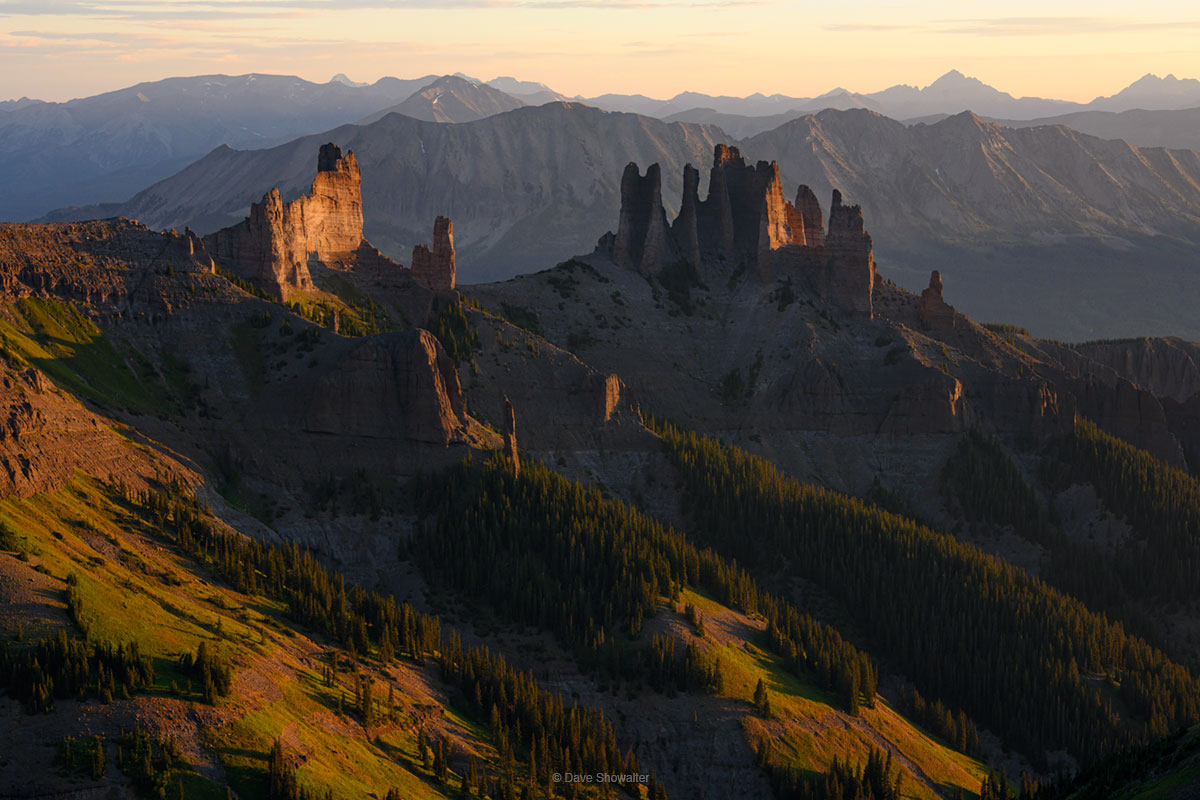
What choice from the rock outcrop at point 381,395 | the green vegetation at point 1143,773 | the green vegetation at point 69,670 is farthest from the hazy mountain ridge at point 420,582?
the green vegetation at point 1143,773

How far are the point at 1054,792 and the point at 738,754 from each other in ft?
112

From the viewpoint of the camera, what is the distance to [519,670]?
14988 cm

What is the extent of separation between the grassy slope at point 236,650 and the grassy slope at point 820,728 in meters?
30.0

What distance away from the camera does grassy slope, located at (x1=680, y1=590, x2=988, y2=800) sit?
5669 inches

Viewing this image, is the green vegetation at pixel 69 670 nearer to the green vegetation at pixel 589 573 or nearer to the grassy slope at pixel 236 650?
the grassy slope at pixel 236 650

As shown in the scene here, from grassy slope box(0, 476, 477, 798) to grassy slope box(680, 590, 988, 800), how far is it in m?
30.0

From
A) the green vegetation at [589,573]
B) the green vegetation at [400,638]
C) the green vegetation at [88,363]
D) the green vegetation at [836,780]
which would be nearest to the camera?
the green vegetation at [400,638]

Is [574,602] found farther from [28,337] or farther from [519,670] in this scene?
[28,337]

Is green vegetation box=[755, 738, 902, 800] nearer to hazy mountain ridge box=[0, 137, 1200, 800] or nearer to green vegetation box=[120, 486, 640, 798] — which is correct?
hazy mountain ridge box=[0, 137, 1200, 800]

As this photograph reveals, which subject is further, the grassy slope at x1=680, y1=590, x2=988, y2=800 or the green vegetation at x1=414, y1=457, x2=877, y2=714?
the green vegetation at x1=414, y1=457, x2=877, y2=714

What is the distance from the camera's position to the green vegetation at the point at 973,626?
16700 cm

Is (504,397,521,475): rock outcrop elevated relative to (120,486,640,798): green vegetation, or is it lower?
elevated

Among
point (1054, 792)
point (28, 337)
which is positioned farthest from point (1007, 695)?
point (28, 337)

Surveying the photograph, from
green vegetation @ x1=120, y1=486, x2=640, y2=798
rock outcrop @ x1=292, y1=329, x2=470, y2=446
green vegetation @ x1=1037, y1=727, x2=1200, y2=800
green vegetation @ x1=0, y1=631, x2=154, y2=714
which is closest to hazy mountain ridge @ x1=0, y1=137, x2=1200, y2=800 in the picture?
rock outcrop @ x1=292, y1=329, x2=470, y2=446
